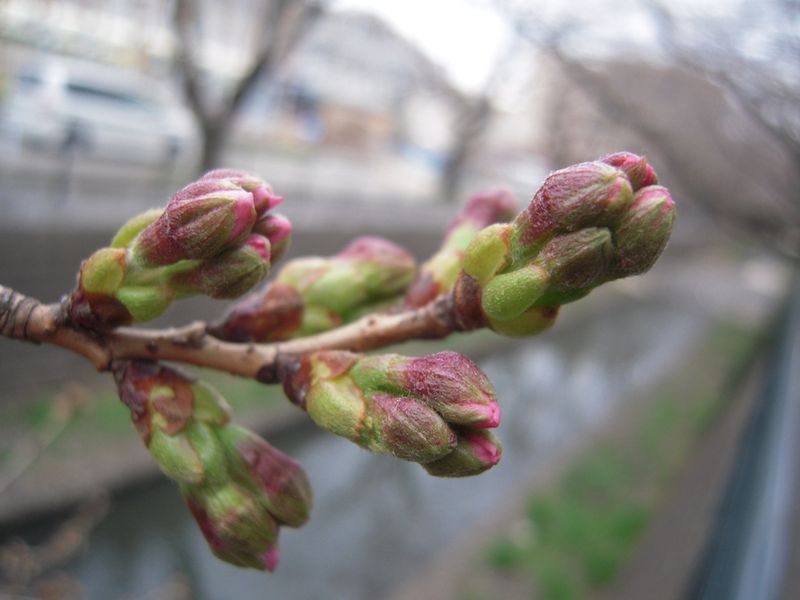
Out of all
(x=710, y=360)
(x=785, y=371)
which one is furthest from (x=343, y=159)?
(x=785, y=371)

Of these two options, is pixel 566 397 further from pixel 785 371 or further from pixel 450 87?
pixel 785 371

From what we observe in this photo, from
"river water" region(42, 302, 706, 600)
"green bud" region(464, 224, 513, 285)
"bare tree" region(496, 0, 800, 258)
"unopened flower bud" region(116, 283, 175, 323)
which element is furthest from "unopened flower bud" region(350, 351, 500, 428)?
"river water" region(42, 302, 706, 600)

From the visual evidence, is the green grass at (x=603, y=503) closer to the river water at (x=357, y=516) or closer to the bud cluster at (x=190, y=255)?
the river water at (x=357, y=516)

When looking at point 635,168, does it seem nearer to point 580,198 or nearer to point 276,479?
point 580,198

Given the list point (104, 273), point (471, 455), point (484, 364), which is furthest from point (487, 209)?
point (484, 364)

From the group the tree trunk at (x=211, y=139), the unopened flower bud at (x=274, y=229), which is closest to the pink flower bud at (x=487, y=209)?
the unopened flower bud at (x=274, y=229)

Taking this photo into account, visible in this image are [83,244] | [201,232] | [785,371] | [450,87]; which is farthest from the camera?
[450,87]
